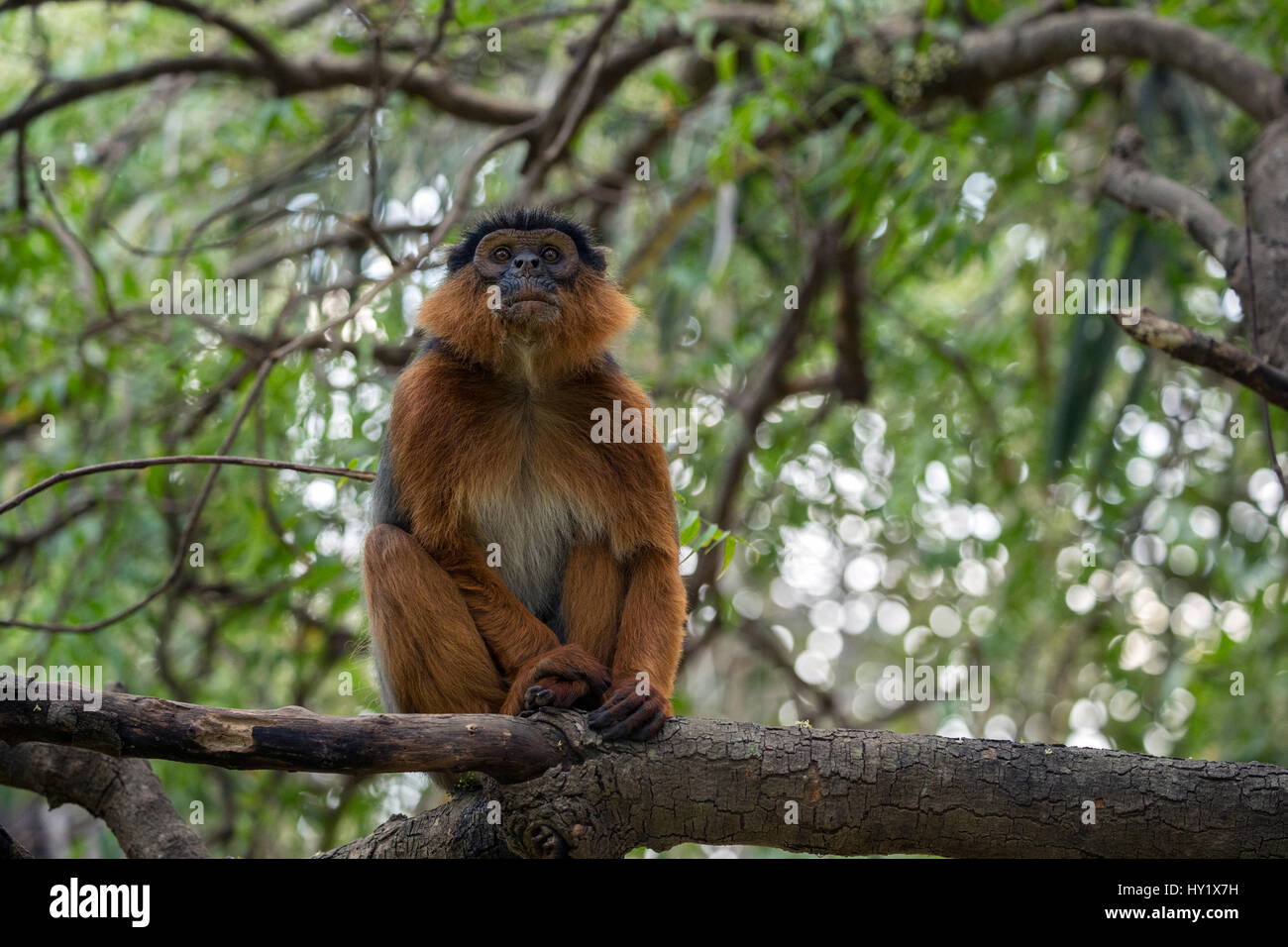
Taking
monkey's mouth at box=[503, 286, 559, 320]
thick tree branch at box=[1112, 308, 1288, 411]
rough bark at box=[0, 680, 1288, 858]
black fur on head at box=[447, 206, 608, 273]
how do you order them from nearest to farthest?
1. rough bark at box=[0, 680, 1288, 858]
2. thick tree branch at box=[1112, 308, 1288, 411]
3. monkey's mouth at box=[503, 286, 559, 320]
4. black fur on head at box=[447, 206, 608, 273]

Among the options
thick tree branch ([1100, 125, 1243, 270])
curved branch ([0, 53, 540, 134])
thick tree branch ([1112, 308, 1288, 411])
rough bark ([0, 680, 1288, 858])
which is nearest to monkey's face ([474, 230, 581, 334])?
rough bark ([0, 680, 1288, 858])

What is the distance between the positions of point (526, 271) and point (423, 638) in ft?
6.55

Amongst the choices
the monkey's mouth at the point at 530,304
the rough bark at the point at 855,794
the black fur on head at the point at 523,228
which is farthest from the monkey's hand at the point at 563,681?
the black fur on head at the point at 523,228

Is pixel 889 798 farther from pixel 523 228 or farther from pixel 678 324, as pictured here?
pixel 678 324

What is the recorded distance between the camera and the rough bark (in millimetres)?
4309

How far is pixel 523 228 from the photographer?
20.6 ft

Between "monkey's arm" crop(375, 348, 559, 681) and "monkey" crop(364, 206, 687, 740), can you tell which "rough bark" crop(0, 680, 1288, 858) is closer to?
"monkey" crop(364, 206, 687, 740)

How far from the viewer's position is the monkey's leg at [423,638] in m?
5.33

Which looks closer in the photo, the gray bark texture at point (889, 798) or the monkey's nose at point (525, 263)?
the gray bark texture at point (889, 798)

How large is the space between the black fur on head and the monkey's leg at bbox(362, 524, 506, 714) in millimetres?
1787

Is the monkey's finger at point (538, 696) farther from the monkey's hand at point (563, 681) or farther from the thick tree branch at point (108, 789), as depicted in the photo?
the thick tree branch at point (108, 789)

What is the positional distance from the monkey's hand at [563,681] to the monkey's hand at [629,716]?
0.28m

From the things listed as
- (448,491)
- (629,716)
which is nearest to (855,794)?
(629,716)
